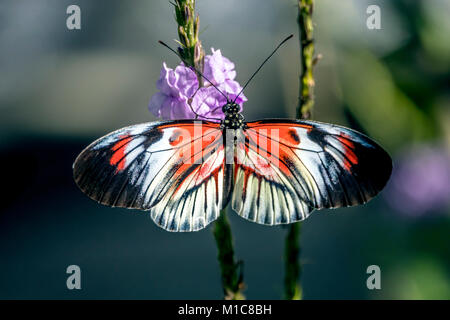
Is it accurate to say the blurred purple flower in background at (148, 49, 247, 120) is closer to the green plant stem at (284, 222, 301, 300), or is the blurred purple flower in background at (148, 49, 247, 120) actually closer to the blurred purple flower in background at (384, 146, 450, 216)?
the green plant stem at (284, 222, 301, 300)

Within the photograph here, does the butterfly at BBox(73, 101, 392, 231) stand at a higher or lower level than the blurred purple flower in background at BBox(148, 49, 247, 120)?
lower

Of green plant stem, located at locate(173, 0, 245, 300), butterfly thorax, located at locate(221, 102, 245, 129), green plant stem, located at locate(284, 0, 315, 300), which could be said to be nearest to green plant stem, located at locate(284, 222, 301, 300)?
green plant stem, located at locate(284, 0, 315, 300)

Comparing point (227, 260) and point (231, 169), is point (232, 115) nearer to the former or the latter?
point (231, 169)

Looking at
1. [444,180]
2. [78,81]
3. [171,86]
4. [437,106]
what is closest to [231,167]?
[171,86]

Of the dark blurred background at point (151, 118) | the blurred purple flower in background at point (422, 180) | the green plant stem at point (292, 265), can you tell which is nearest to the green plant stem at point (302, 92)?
the green plant stem at point (292, 265)

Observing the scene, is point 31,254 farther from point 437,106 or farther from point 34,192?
point 437,106

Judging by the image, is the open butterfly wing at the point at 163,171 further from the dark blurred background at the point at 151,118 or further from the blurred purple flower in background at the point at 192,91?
the dark blurred background at the point at 151,118

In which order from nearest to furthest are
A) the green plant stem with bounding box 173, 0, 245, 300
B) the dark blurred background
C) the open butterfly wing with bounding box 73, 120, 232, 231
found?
the green plant stem with bounding box 173, 0, 245, 300
the open butterfly wing with bounding box 73, 120, 232, 231
the dark blurred background
